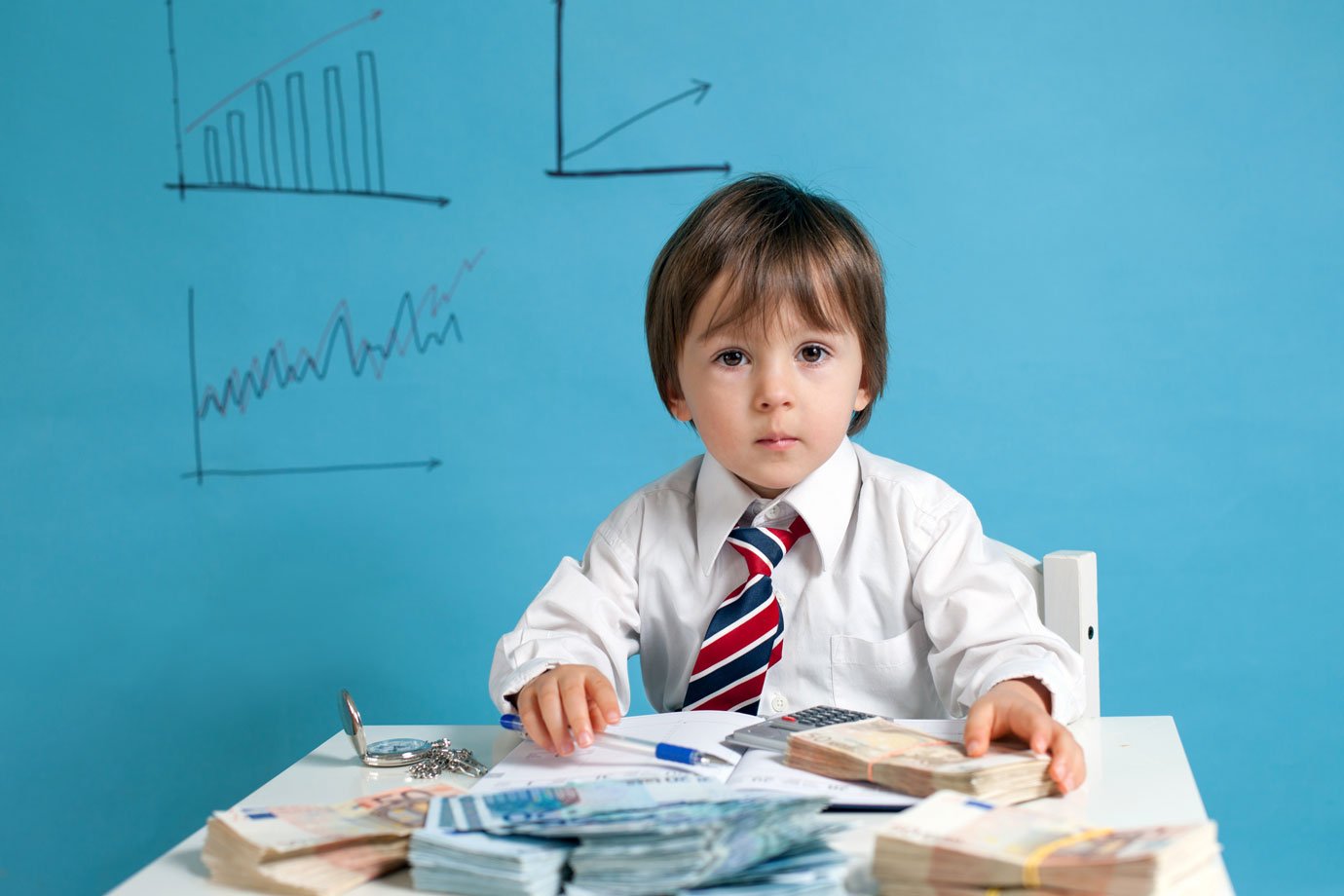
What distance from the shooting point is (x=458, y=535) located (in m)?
1.86

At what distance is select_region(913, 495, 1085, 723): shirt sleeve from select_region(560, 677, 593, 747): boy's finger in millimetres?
303

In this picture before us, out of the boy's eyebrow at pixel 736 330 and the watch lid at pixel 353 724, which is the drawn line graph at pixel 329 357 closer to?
the boy's eyebrow at pixel 736 330

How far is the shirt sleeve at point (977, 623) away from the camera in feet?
3.13

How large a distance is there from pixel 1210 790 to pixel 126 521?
5.34ft

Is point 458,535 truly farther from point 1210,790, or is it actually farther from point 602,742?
point 1210,790

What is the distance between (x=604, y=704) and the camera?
915 mm

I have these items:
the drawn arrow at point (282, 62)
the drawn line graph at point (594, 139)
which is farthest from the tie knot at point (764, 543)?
the drawn arrow at point (282, 62)

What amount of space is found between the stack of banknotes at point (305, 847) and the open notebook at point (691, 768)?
10 cm

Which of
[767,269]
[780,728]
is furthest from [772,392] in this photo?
[780,728]

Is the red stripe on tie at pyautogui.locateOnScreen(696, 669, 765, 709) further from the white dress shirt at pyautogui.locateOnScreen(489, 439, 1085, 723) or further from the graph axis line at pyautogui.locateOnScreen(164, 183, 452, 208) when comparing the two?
the graph axis line at pyautogui.locateOnScreen(164, 183, 452, 208)

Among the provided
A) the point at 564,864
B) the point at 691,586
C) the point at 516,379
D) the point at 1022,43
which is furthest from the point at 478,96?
the point at 564,864

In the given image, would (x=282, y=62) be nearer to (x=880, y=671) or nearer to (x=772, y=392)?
(x=772, y=392)

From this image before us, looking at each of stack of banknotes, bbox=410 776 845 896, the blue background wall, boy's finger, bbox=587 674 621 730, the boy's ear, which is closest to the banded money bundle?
stack of banknotes, bbox=410 776 845 896

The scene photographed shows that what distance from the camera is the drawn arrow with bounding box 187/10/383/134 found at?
186cm
